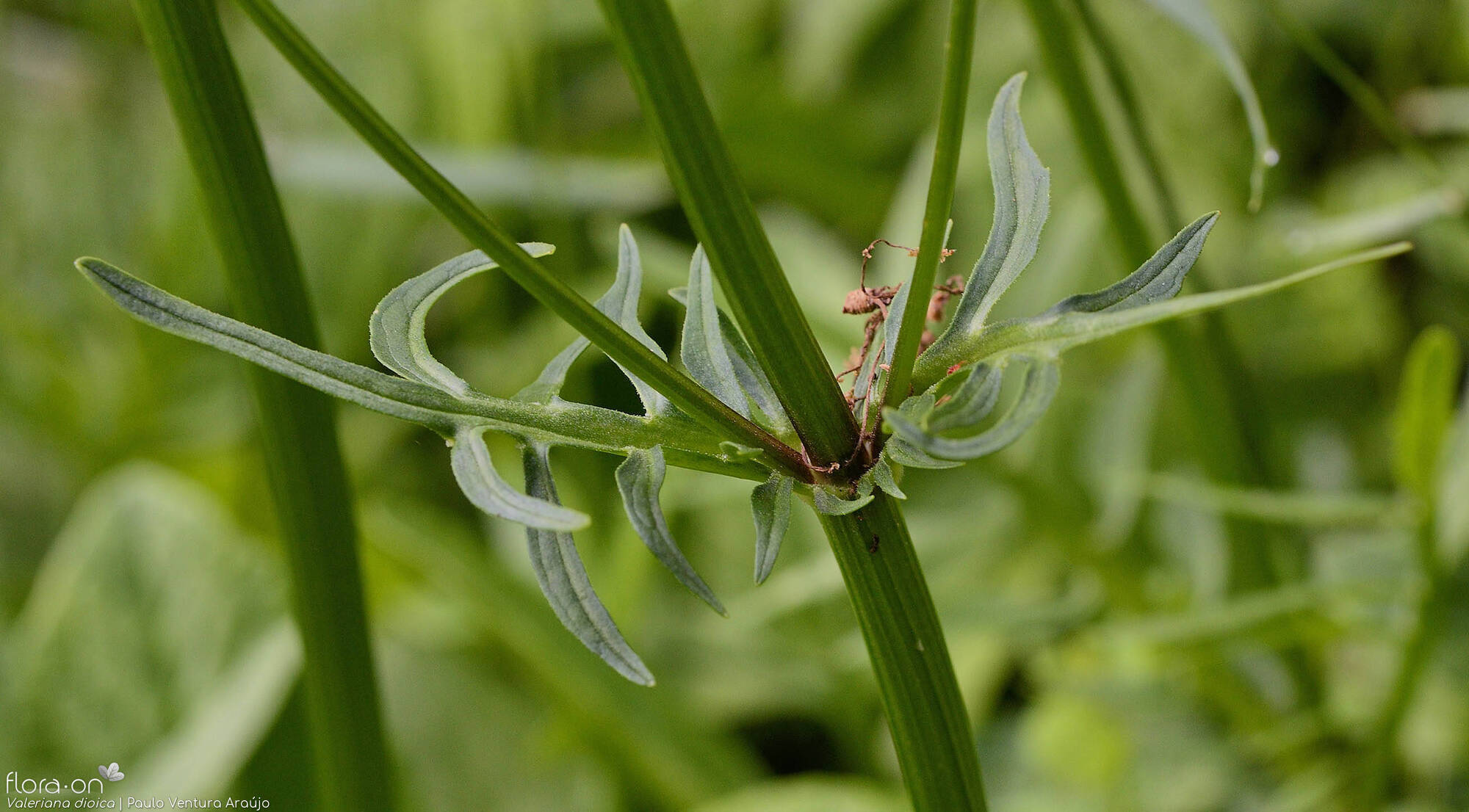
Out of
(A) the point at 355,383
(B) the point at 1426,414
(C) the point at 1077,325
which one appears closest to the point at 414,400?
(A) the point at 355,383

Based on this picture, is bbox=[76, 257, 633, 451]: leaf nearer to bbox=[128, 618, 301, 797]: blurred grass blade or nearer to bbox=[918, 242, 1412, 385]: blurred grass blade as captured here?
bbox=[918, 242, 1412, 385]: blurred grass blade

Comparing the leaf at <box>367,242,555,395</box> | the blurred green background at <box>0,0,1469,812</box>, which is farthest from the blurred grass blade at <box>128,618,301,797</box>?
the leaf at <box>367,242,555,395</box>

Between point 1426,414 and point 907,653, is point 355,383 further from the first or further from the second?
point 1426,414

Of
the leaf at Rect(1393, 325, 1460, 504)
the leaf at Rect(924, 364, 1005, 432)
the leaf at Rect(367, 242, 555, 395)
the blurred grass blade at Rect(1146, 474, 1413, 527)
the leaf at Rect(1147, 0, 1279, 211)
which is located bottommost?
the blurred grass blade at Rect(1146, 474, 1413, 527)

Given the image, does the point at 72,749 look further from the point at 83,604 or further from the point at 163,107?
the point at 163,107

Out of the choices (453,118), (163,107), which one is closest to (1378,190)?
(453,118)

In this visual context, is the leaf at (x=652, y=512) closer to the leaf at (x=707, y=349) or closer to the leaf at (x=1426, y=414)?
the leaf at (x=707, y=349)
